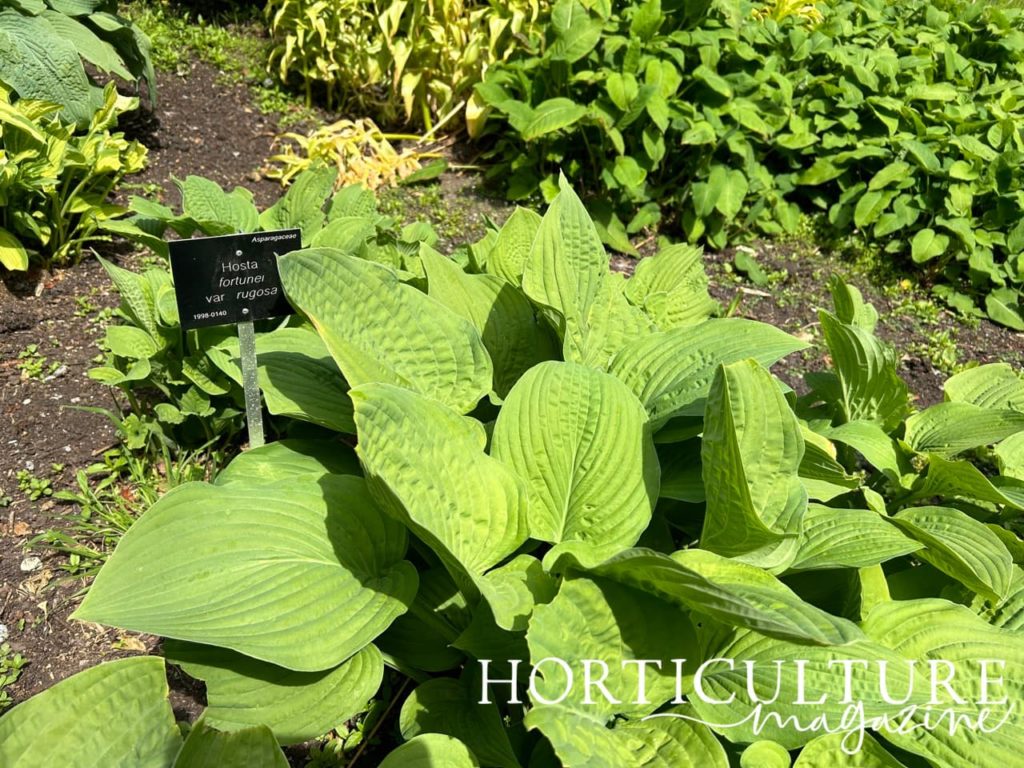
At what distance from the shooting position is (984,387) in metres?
2.44

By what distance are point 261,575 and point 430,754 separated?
1.45 ft

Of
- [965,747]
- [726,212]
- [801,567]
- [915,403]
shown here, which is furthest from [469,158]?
[965,747]

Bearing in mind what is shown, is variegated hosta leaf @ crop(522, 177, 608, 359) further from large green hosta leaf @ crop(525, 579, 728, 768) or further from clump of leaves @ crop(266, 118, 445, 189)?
clump of leaves @ crop(266, 118, 445, 189)

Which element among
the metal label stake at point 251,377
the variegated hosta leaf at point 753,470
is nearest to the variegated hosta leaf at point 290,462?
the metal label stake at point 251,377

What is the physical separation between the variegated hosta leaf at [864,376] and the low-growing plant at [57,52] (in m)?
2.96

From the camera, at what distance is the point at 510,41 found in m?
4.53

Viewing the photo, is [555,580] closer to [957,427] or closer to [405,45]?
[957,427]

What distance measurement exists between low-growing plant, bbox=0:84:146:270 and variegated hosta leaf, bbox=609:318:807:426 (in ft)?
6.07

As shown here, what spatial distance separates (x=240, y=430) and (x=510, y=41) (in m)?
3.09

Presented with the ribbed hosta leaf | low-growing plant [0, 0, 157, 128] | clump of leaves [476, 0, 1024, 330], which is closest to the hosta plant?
the ribbed hosta leaf

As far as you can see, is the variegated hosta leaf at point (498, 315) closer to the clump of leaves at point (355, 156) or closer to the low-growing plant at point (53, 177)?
the low-growing plant at point (53, 177)

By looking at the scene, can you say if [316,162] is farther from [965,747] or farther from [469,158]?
[965,747]

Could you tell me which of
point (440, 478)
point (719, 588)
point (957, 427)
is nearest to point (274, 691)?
point (440, 478)

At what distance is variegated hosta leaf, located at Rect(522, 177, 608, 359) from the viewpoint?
A: 1.95 metres
